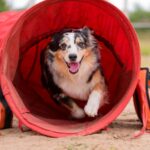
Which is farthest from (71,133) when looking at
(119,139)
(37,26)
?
(37,26)

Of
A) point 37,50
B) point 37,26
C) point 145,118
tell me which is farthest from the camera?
point 37,50

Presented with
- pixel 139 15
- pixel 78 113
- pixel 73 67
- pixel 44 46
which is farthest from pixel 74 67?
pixel 139 15

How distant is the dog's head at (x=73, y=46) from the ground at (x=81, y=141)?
86 centimetres

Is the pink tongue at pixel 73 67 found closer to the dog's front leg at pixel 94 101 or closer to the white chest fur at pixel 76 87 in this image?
the white chest fur at pixel 76 87

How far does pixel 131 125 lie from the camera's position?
6617 mm

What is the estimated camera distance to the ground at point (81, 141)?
5207mm

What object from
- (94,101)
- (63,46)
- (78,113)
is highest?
(63,46)

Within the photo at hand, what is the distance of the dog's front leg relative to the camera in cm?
628

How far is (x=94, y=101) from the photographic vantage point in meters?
6.38

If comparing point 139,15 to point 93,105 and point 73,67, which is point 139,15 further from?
point 93,105

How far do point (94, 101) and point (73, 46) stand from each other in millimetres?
673

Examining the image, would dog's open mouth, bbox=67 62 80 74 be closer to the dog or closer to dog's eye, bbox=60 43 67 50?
the dog

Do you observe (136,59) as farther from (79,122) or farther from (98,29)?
(98,29)

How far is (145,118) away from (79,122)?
34.1 inches
